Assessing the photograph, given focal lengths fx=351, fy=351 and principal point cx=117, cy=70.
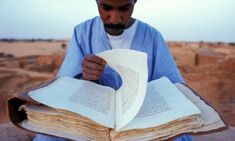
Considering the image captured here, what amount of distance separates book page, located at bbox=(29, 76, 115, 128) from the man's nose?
35 cm

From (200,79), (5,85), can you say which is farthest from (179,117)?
(5,85)

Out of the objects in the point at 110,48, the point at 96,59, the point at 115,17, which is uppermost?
the point at 115,17

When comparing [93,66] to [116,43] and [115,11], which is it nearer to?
→ [115,11]

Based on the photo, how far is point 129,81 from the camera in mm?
1370

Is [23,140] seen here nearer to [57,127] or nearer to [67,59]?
[67,59]

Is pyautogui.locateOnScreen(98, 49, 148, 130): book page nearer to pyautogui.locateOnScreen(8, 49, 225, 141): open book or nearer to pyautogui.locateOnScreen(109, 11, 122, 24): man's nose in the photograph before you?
pyautogui.locateOnScreen(8, 49, 225, 141): open book

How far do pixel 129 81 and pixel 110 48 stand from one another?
0.63m

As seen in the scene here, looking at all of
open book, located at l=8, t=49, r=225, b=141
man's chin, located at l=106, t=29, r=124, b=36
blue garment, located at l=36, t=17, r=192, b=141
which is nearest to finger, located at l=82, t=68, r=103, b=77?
open book, located at l=8, t=49, r=225, b=141

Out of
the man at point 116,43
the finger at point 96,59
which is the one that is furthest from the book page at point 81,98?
the man at point 116,43

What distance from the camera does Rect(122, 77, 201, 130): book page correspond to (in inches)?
44.5

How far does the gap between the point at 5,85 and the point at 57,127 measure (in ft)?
27.2

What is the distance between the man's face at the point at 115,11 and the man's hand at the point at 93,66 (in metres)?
0.28

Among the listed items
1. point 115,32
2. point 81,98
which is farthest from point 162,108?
point 115,32

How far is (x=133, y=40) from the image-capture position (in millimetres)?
2002
